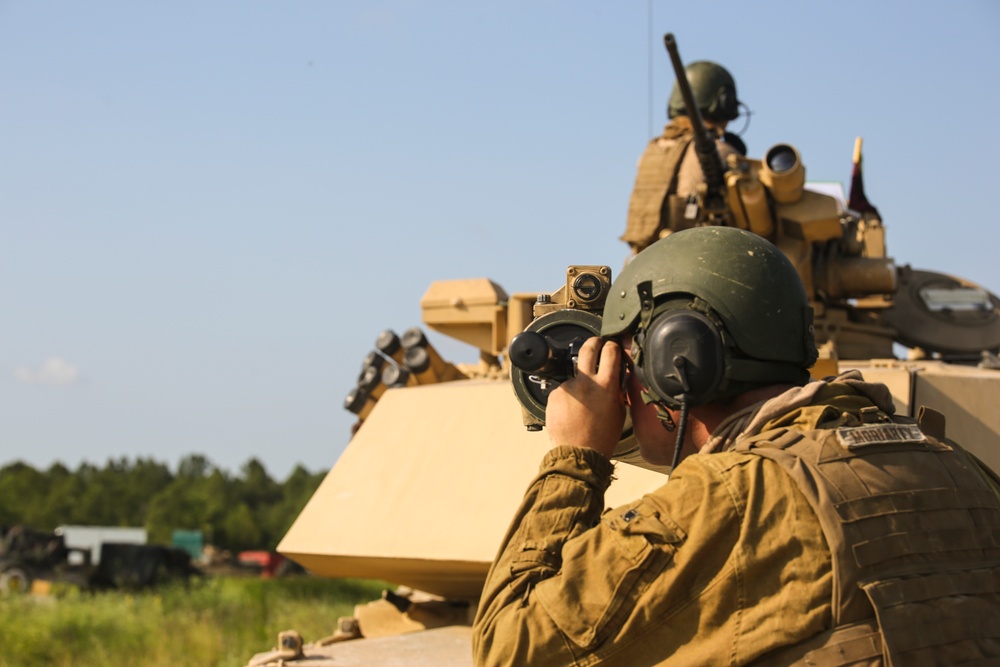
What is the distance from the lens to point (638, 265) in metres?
2.48

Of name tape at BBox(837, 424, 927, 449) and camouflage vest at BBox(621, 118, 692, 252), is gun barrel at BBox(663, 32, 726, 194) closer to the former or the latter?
camouflage vest at BBox(621, 118, 692, 252)

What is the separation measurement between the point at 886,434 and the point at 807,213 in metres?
5.23

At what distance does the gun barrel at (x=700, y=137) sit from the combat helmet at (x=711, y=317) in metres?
4.71

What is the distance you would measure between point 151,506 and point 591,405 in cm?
5330

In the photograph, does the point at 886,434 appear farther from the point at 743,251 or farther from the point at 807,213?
the point at 807,213

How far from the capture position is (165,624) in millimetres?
15688

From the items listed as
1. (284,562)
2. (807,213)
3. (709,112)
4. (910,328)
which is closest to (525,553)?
(807,213)

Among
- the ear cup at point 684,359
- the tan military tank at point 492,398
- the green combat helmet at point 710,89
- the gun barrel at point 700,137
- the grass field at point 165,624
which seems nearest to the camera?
the ear cup at point 684,359

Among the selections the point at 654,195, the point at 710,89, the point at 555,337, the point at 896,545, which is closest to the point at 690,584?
the point at 896,545

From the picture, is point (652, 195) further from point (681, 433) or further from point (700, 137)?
point (681, 433)

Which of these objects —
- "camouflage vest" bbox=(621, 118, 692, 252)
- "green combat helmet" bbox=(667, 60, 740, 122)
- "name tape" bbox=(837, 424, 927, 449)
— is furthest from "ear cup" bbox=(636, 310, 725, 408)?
"green combat helmet" bbox=(667, 60, 740, 122)

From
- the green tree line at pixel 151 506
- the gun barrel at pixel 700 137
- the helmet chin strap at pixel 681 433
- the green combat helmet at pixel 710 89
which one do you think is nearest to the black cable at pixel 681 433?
the helmet chin strap at pixel 681 433

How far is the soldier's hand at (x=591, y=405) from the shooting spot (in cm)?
232

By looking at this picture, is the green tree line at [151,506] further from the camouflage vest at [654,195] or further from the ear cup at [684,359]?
the ear cup at [684,359]
